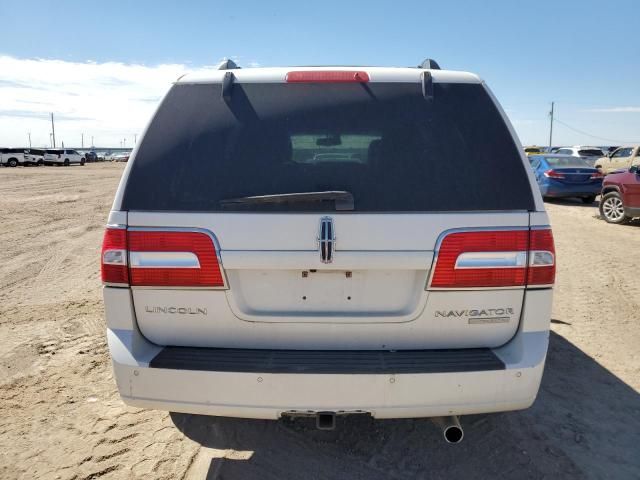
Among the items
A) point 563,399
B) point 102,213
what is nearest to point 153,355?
point 563,399

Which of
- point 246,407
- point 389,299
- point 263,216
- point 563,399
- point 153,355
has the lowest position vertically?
point 563,399

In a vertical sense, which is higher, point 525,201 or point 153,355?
point 525,201

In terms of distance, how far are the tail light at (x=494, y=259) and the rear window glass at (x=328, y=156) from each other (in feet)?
0.48

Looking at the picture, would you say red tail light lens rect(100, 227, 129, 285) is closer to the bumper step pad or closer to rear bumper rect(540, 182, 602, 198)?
the bumper step pad

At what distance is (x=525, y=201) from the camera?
7.47ft

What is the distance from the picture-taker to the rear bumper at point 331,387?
86.3 inches

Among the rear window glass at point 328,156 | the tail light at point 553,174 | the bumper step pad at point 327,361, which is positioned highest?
the rear window glass at point 328,156

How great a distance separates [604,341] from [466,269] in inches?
130

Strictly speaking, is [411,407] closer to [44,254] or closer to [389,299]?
[389,299]

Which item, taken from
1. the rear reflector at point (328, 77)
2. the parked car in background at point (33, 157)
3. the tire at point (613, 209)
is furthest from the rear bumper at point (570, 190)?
the parked car in background at point (33, 157)

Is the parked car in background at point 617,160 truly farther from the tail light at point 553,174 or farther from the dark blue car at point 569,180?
the tail light at point 553,174

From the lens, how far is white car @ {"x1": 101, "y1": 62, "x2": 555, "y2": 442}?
220 cm

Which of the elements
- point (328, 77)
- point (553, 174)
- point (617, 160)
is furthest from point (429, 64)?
point (617, 160)

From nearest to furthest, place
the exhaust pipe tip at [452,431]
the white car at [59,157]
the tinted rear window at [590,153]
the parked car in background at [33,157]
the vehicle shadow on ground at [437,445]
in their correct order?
the exhaust pipe tip at [452,431]
the vehicle shadow on ground at [437,445]
the tinted rear window at [590,153]
the parked car in background at [33,157]
the white car at [59,157]
